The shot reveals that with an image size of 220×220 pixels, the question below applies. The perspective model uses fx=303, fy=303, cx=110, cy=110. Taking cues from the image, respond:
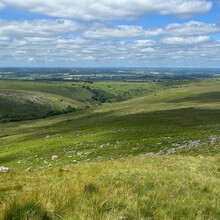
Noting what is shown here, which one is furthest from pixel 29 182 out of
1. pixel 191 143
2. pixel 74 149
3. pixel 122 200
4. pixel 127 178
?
pixel 74 149

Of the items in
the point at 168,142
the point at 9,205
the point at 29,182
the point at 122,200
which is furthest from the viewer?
the point at 168,142

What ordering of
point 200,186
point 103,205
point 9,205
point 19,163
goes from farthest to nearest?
point 19,163, point 200,186, point 103,205, point 9,205

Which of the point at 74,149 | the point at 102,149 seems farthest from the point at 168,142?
the point at 74,149

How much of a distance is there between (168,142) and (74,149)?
16.2 meters

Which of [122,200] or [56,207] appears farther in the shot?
[122,200]

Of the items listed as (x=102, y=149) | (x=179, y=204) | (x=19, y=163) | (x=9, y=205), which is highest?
(x=9, y=205)

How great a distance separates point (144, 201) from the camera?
28.7 ft

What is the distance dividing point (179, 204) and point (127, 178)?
4843 millimetres

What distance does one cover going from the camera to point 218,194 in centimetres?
1139

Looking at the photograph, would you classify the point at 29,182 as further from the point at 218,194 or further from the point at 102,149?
the point at 102,149

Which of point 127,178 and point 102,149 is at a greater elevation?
point 127,178

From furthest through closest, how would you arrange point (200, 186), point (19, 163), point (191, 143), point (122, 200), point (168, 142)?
point (19, 163), point (168, 142), point (191, 143), point (200, 186), point (122, 200)

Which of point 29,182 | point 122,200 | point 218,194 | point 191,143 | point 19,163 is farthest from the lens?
point 19,163

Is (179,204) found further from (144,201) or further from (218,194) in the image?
(218,194)
